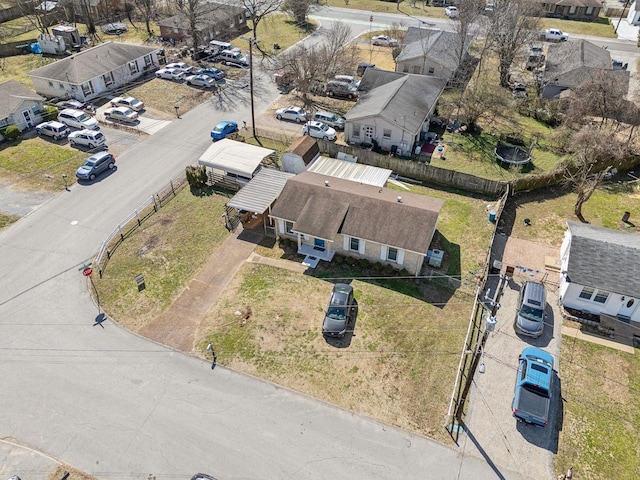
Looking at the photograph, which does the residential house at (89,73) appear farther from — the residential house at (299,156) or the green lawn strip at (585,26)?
the green lawn strip at (585,26)

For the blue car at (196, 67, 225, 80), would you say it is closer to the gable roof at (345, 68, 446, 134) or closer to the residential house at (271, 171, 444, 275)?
the gable roof at (345, 68, 446, 134)

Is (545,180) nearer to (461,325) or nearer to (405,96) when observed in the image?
(405,96)

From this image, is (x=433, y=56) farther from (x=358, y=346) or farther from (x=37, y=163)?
(x=37, y=163)

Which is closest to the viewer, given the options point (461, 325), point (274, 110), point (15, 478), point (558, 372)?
point (15, 478)

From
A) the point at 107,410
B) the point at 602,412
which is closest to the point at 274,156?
the point at 107,410

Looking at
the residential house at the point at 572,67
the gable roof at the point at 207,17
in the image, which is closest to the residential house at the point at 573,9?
the residential house at the point at 572,67
